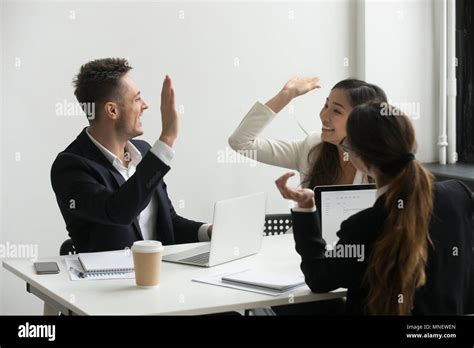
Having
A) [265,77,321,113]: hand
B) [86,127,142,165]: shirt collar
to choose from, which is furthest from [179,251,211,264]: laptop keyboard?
[265,77,321,113]: hand

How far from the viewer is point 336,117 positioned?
2.73 metres

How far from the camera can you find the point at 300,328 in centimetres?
166

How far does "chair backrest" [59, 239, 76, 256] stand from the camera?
2.51 metres

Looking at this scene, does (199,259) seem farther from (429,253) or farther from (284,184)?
(429,253)

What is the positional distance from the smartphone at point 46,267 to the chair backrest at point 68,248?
27 cm

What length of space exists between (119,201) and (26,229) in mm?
1007

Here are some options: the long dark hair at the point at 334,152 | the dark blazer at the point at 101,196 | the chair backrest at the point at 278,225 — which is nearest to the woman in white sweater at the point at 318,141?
the long dark hair at the point at 334,152

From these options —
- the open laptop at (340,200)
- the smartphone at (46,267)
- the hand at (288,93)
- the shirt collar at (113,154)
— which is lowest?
the smartphone at (46,267)

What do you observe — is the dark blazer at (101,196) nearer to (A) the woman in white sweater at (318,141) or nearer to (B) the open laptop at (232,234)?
(B) the open laptop at (232,234)

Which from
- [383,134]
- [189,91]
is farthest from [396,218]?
[189,91]

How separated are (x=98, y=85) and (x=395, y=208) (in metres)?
1.23

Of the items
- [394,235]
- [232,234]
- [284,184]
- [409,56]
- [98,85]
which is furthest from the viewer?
[409,56]

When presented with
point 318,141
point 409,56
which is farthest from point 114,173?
point 409,56

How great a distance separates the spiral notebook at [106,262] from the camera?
2.09 m
